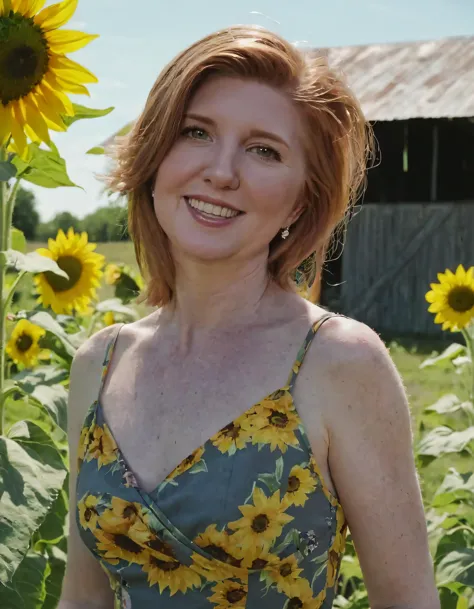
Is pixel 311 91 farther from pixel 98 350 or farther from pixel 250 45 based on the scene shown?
pixel 98 350

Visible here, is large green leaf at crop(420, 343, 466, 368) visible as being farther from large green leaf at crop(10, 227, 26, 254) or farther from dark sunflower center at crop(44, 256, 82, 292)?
large green leaf at crop(10, 227, 26, 254)

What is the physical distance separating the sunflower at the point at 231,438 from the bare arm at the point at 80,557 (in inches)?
15.2

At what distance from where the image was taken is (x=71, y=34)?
2188 millimetres

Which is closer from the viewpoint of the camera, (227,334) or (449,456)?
(227,334)

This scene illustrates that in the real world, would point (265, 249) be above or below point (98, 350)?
above

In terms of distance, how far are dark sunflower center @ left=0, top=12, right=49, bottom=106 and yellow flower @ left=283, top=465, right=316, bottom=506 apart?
A: 1099mm

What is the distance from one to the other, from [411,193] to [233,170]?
420 inches

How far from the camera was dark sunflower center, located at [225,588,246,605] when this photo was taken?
174cm

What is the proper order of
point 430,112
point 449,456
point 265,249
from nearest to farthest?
point 265,249 < point 449,456 < point 430,112

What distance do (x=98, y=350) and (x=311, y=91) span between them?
0.73 metres

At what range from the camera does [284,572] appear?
1.73 meters

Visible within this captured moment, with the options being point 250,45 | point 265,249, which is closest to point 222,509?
point 265,249

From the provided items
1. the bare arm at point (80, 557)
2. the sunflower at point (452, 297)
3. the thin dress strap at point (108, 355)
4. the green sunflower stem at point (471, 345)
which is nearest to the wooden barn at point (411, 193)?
the sunflower at point (452, 297)

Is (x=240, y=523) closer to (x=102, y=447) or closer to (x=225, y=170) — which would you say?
(x=102, y=447)
